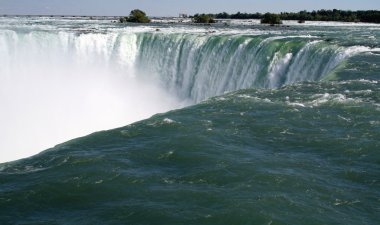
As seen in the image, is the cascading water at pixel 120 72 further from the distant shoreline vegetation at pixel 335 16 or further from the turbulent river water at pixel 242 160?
the distant shoreline vegetation at pixel 335 16

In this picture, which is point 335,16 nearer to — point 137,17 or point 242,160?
point 137,17

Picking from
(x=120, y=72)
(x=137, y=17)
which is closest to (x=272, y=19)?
(x=137, y=17)

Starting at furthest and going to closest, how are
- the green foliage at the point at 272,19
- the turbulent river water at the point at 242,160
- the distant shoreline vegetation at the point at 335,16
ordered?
the distant shoreline vegetation at the point at 335,16, the green foliage at the point at 272,19, the turbulent river water at the point at 242,160

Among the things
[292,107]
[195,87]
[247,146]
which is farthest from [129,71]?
[247,146]

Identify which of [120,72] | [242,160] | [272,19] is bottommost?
[120,72]

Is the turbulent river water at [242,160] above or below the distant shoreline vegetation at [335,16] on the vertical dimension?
below

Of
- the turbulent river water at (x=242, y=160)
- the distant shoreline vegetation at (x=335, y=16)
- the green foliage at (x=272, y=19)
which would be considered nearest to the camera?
the turbulent river water at (x=242, y=160)

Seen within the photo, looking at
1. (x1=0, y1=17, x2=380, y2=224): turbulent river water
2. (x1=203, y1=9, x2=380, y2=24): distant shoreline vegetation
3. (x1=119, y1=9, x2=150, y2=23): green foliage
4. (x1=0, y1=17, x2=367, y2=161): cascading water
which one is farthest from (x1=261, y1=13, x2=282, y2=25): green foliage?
(x1=0, y1=17, x2=380, y2=224): turbulent river water

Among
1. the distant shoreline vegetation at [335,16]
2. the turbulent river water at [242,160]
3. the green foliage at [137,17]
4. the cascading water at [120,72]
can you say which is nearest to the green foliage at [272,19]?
the distant shoreline vegetation at [335,16]

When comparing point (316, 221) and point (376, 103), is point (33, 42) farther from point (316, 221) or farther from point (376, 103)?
point (316, 221)

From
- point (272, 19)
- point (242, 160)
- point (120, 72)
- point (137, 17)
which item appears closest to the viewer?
point (242, 160)
